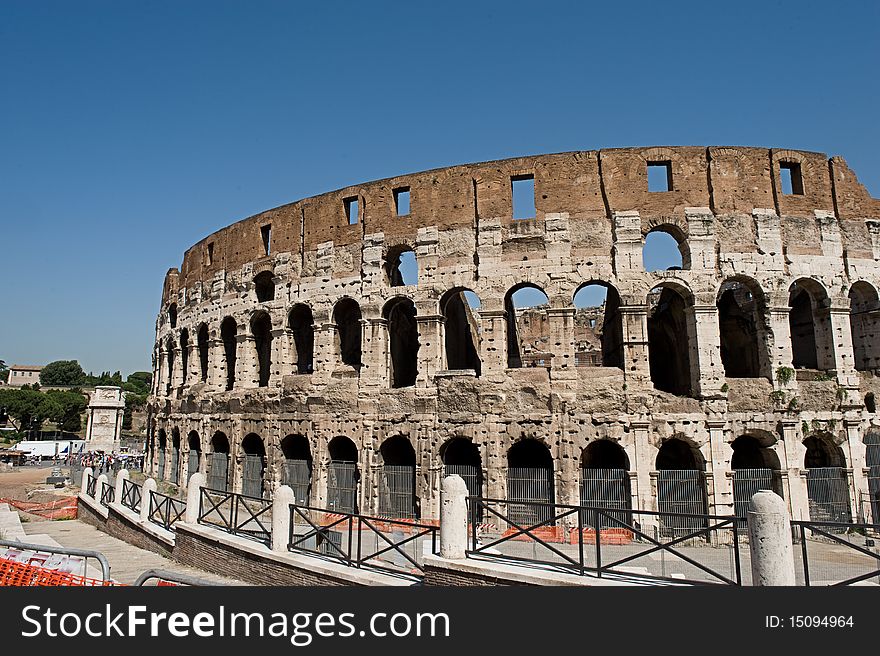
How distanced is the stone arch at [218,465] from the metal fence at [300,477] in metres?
3.07

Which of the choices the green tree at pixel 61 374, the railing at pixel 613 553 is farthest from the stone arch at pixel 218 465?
the green tree at pixel 61 374

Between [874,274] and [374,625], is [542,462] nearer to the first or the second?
[874,274]

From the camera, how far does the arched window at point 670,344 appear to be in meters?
18.1

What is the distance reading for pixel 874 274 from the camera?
16.4 m

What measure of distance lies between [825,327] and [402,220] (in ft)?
39.1

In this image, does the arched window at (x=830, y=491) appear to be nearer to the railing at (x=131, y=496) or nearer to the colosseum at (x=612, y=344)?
the colosseum at (x=612, y=344)

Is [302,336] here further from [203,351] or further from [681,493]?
[681,493]

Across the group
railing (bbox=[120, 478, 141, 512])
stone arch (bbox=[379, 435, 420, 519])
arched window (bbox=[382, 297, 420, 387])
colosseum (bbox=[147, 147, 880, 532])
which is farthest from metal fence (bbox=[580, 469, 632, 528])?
railing (bbox=[120, 478, 141, 512])

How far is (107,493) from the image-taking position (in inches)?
663

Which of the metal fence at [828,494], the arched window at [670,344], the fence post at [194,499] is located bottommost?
the metal fence at [828,494]

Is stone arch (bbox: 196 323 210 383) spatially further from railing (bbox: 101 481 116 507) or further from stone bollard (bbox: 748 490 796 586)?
stone bollard (bbox: 748 490 796 586)

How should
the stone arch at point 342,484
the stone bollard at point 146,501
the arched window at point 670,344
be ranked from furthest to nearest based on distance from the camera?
the arched window at point 670,344
the stone arch at point 342,484
the stone bollard at point 146,501

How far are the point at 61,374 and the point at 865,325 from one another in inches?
5110

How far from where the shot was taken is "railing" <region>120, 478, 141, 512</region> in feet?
50.4
